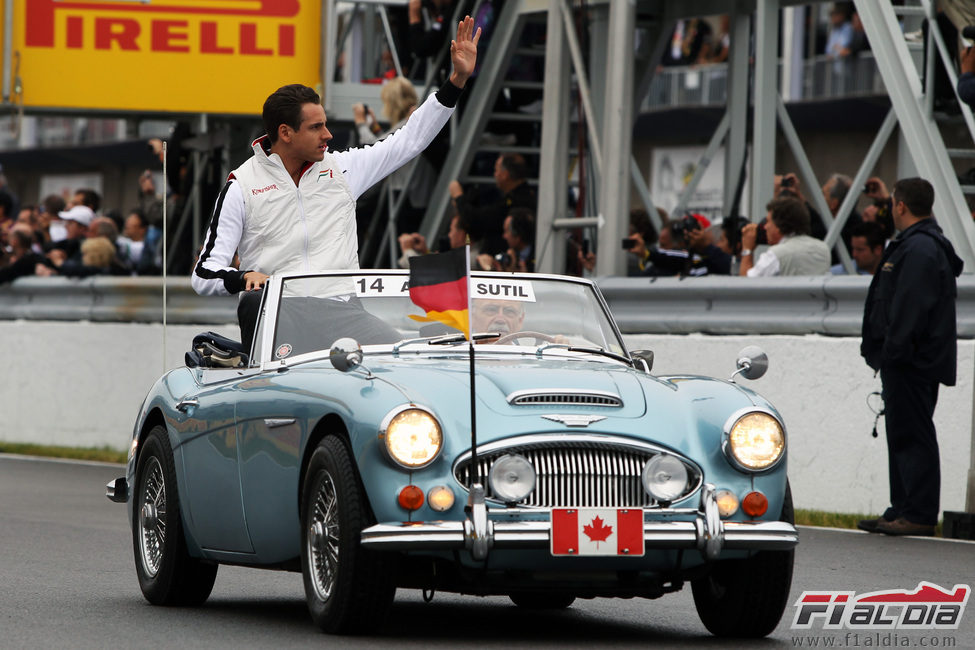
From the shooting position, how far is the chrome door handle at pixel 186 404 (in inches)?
312

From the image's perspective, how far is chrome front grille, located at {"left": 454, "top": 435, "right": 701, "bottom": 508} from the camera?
6.45 meters

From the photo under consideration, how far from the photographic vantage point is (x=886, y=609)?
26.0 ft

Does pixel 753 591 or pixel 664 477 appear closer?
pixel 664 477

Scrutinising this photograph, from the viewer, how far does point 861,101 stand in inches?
1703

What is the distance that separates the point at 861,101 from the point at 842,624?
36714 millimetres

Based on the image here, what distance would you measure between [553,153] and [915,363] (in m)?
5.42

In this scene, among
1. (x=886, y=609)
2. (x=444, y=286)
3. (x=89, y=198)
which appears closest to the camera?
(x=444, y=286)

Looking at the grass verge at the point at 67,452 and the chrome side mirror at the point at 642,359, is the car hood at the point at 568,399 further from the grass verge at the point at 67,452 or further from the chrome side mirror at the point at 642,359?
the grass verge at the point at 67,452

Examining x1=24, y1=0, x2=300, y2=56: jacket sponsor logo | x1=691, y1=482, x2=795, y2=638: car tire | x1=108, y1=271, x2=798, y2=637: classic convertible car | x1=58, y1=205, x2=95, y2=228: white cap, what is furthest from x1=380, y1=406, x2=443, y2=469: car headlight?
x1=58, y1=205, x2=95, y2=228: white cap

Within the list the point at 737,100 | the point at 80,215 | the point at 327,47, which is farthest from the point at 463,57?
the point at 80,215

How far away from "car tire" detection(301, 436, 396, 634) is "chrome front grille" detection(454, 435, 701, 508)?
0.35 m

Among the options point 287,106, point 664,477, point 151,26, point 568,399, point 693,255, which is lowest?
point 664,477

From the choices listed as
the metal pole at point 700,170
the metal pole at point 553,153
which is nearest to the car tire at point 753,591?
the metal pole at point 553,153

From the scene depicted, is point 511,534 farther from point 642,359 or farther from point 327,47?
point 327,47
